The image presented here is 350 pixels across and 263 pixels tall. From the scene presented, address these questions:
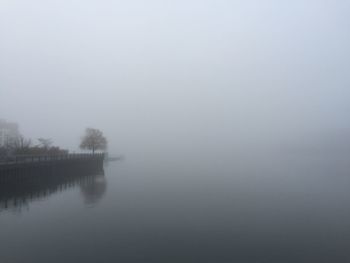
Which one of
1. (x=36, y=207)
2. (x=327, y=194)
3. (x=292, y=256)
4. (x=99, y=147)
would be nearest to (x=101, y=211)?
(x=36, y=207)

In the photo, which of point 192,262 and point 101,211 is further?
point 101,211

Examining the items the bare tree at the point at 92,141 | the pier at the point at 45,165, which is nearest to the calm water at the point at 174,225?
the pier at the point at 45,165

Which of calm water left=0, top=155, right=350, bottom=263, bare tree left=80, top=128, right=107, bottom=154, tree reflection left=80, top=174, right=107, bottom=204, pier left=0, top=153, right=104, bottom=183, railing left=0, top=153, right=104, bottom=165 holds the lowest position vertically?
calm water left=0, top=155, right=350, bottom=263

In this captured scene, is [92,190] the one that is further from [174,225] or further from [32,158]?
[174,225]

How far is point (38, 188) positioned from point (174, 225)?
81.1 ft

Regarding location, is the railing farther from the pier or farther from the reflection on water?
the reflection on water

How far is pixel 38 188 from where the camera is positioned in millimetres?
47875

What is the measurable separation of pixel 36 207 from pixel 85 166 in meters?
37.4

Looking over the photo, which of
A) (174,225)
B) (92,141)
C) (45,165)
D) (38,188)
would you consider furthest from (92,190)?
(92,141)

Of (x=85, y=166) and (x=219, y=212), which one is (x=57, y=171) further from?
(x=219, y=212)

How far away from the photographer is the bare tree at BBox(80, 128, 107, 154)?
339 feet

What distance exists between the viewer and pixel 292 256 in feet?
78.6

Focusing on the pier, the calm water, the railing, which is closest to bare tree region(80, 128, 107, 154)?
the pier

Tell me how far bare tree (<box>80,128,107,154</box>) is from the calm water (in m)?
52.7
